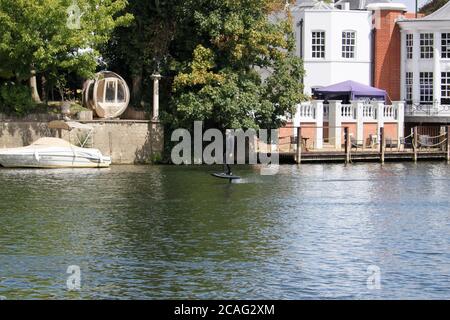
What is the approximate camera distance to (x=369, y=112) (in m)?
74.0

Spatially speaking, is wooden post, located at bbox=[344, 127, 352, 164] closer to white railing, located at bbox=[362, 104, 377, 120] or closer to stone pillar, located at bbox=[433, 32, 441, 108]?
white railing, located at bbox=[362, 104, 377, 120]

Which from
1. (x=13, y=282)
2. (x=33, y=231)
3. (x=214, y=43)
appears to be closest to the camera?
(x=13, y=282)

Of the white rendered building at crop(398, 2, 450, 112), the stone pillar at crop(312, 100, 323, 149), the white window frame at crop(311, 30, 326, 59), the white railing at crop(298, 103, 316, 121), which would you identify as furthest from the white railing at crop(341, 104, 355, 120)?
the white rendered building at crop(398, 2, 450, 112)

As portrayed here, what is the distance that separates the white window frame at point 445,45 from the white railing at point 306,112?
38.2 feet

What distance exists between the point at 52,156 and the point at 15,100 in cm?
448

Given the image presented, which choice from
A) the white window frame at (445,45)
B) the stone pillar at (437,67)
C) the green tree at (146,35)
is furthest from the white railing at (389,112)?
the green tree at (146,35)

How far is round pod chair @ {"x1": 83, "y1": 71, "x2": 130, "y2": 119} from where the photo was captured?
6625cm

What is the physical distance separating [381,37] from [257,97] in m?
17.0

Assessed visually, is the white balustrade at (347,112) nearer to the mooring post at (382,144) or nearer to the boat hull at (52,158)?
the mooring post at (382,144)

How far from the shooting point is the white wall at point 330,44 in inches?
3041

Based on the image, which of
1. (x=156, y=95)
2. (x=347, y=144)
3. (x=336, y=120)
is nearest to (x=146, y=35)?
(x=156, y=95)

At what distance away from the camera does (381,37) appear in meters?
78.8
